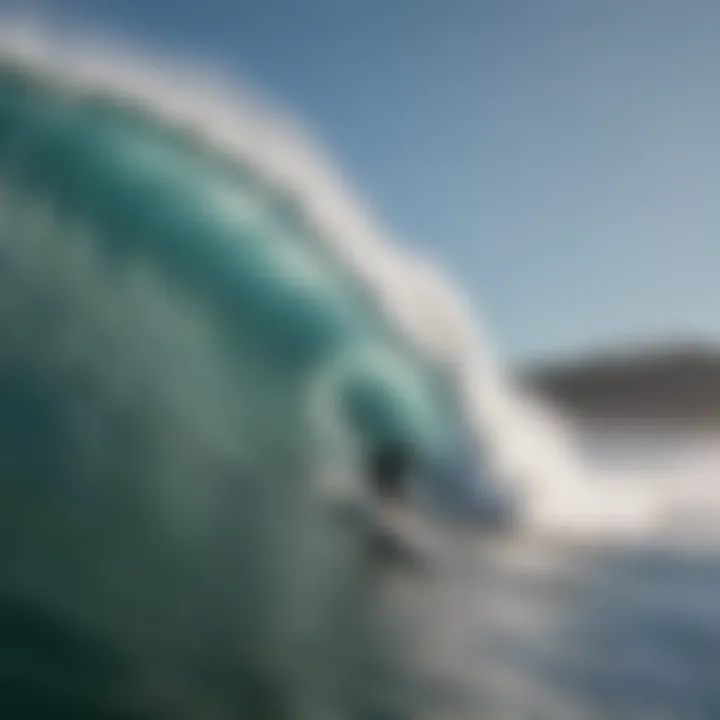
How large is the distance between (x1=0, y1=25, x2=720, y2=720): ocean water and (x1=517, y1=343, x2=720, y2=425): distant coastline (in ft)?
0.13

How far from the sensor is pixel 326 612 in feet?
5.96

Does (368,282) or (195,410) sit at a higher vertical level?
(368,282)

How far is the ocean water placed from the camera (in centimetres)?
172

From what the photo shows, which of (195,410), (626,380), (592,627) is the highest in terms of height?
(626,380)

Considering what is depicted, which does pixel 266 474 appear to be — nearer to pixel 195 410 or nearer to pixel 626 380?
pixel 195 410

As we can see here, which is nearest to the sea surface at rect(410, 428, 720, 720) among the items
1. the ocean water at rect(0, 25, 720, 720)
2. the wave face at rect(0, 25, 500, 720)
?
the ocean water at rect(0, 25, 720, 720)

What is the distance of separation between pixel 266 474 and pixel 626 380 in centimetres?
63

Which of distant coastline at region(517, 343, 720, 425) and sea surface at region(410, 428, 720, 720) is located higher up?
distant coastline at region(517, 343, 720, 425)

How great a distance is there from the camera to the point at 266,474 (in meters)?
1.83

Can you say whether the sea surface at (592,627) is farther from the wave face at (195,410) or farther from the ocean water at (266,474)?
the wave face at (195,410)

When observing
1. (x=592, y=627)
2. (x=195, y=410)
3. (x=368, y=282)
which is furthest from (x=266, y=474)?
(x=592, y=627)

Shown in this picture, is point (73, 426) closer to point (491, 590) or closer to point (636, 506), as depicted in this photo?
point (491, 590)

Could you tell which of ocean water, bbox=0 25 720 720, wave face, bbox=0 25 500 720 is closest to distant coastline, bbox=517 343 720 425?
ocean water, bbox=0 25 720 720

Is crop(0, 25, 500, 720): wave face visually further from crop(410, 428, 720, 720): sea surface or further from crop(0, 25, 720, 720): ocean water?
crop(410, 428, 720, 720): sea surface
